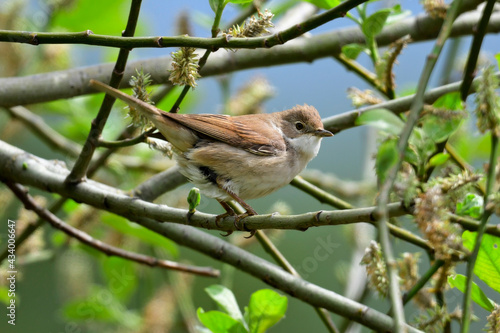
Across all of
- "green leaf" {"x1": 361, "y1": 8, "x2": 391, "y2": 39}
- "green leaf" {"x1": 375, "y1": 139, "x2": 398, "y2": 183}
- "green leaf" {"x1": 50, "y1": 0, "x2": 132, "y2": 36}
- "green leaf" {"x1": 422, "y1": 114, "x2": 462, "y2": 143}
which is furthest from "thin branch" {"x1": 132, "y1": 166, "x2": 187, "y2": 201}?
"green leaf" {"x1": 375, "y1": 139, "x2": 398, "y2": 183}

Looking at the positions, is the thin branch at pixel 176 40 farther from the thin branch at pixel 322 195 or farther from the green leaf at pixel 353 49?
the thin branch at pixel 322 195

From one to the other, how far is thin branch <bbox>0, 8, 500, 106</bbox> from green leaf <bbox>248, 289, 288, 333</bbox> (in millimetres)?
1532

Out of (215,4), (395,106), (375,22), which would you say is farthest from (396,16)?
(215,4)

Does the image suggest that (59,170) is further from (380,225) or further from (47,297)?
(47,297)

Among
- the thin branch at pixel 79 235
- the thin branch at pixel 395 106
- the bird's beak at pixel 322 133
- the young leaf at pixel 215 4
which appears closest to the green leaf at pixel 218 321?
the thin branch at pixel 79 235

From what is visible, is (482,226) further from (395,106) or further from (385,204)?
(395,106)

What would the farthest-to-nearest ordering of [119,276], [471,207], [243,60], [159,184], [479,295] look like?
[119,276], [243,60], [159,184], [479,295], [471,207]

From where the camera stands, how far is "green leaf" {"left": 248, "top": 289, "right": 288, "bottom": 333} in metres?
2.25

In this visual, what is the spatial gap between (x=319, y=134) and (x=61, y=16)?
205 centimetres

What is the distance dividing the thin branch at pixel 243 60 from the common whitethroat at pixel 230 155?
0.44 m

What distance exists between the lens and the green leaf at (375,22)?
2.59 metres

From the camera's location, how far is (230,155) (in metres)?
3.03

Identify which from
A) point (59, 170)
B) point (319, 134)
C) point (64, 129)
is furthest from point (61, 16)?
point (319, 134)

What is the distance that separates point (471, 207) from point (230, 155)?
1506 mm
